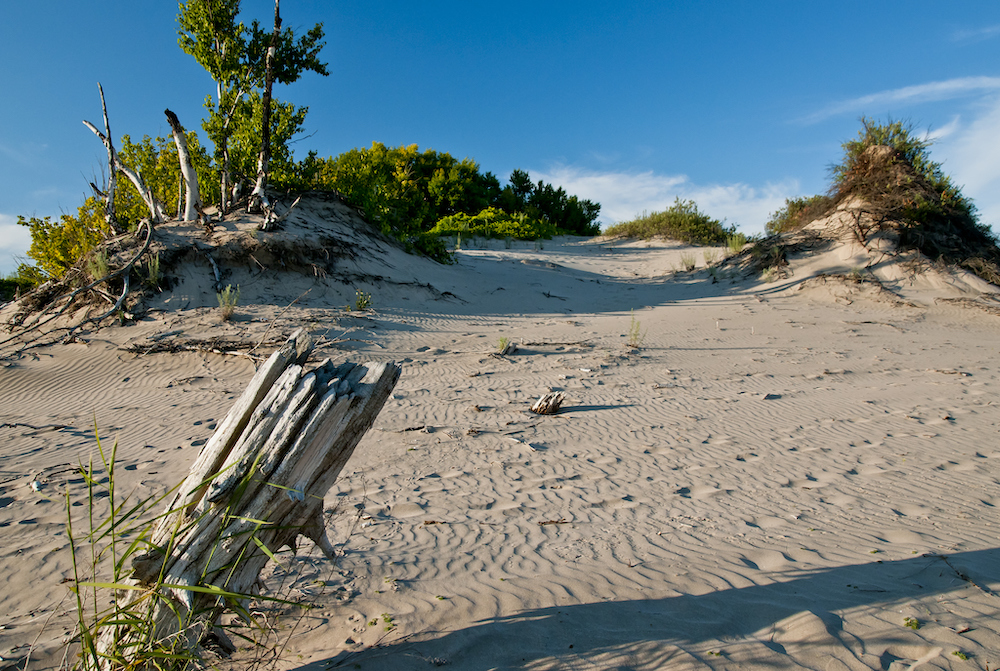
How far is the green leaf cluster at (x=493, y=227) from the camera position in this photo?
70.6 ft

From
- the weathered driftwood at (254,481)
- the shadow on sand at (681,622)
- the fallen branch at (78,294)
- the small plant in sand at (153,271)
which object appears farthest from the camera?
the small plant in sand at (153,271)

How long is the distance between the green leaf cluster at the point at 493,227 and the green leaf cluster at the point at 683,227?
4174mm

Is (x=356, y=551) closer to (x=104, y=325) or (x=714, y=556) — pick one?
(x=714, y=556)

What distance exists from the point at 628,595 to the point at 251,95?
12.4 m

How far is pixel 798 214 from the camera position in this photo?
16.9 metres

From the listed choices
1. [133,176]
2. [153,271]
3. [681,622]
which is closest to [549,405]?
[681,622]

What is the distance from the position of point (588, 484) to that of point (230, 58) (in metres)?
11.6

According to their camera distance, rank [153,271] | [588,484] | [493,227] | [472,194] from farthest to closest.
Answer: [472,194], [493,227], [153,271], [588,484]

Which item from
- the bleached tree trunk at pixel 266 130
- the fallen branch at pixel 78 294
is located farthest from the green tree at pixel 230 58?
the fallen branch at pixel 78 294

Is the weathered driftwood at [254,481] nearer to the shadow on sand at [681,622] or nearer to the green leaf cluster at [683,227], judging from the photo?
the shadow on sand at [681,622]

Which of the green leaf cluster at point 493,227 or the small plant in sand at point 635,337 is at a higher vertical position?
the green leaf cluster at point 493,227

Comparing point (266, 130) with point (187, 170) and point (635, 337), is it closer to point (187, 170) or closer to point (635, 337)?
point (187, 170)

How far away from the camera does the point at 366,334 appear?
831 centimetres

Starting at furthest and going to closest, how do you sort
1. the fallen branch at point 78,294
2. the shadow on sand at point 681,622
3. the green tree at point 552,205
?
the green tree at point 552,205 < the fallen branch at point 78,294 < the shadow on sand at point 681,622
